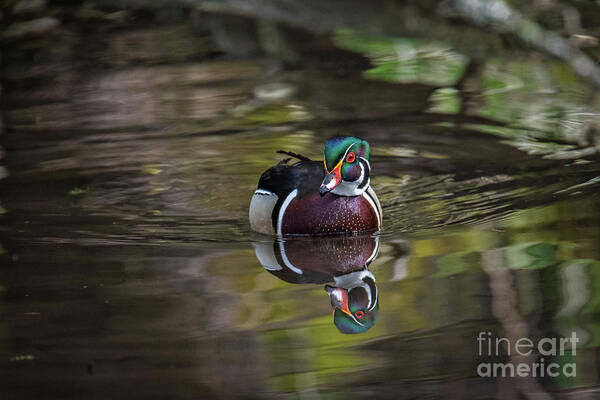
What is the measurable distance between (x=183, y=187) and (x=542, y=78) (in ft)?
14.1

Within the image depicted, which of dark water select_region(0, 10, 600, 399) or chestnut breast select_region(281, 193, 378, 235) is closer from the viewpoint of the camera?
dark water select_region(0, 10, 600, 399)

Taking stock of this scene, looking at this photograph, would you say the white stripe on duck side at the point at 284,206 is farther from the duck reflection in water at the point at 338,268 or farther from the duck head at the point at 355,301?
the duck head at the point at 355,301

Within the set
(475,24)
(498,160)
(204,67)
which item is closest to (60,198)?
(498,160)

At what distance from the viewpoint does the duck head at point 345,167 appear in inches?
261

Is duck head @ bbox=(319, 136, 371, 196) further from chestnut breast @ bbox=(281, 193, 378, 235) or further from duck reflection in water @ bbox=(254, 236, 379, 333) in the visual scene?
duck reflection in water @ bbox=(254, 236, 379, 333)

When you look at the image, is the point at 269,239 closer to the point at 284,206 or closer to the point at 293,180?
the point at 284,206

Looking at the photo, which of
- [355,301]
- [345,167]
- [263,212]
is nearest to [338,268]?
[355,301]

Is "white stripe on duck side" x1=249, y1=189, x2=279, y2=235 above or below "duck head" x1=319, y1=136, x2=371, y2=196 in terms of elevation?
below

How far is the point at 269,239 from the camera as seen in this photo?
6934 mm

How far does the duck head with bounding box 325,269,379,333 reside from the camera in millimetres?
5266

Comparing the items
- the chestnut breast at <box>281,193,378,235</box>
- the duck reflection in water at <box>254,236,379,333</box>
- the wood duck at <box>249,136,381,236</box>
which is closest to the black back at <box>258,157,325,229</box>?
the wood duck at <box>249,136,381,236</box>


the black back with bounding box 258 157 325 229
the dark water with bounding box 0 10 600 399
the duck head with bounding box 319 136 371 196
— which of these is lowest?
the dark water with bounding box 0 10 600 399

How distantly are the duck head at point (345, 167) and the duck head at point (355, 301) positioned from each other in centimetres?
78

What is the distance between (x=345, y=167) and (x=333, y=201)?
241mm
